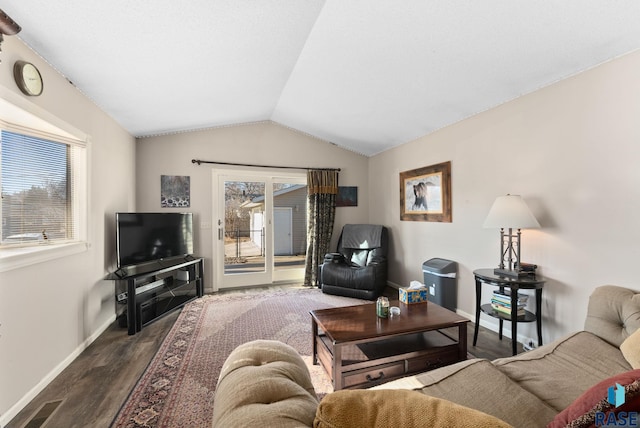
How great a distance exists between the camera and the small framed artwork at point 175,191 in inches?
161

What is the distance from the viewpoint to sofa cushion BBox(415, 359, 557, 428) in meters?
1.06

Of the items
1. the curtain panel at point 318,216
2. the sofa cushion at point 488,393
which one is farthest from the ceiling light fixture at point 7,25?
the curtain panel at point 318,216

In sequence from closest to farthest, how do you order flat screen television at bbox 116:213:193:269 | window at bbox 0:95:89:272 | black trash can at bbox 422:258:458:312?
window at bbox 0:95:89:272 → flat screen television at bbox 116:213:193:269 → black trash can at bbox 422:258:458:312

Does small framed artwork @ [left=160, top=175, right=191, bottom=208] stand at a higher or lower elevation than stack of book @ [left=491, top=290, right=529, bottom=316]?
higher

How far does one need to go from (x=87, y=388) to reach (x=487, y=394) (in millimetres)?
2489

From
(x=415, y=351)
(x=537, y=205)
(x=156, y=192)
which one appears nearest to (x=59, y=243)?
(x=156, y=192)

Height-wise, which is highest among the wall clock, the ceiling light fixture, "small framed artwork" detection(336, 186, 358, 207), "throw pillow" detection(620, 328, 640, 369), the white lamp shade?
the ceiling light fixture

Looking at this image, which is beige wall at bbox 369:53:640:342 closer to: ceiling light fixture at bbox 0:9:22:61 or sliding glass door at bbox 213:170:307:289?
sliding glass door at bbox 213:170:307:289

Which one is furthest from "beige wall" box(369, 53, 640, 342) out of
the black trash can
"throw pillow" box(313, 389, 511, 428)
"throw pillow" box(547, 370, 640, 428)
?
"throw pillow" box(313, 389, 511, 428)

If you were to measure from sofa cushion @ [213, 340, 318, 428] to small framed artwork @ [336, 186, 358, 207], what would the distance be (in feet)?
12.9

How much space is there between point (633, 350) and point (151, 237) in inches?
161

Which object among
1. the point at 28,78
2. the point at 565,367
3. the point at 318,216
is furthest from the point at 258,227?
the point at 565,367

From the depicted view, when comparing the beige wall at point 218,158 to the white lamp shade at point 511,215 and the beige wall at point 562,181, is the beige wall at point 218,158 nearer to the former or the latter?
the beige wall at point 562,181

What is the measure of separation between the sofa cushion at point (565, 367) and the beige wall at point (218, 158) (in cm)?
362
